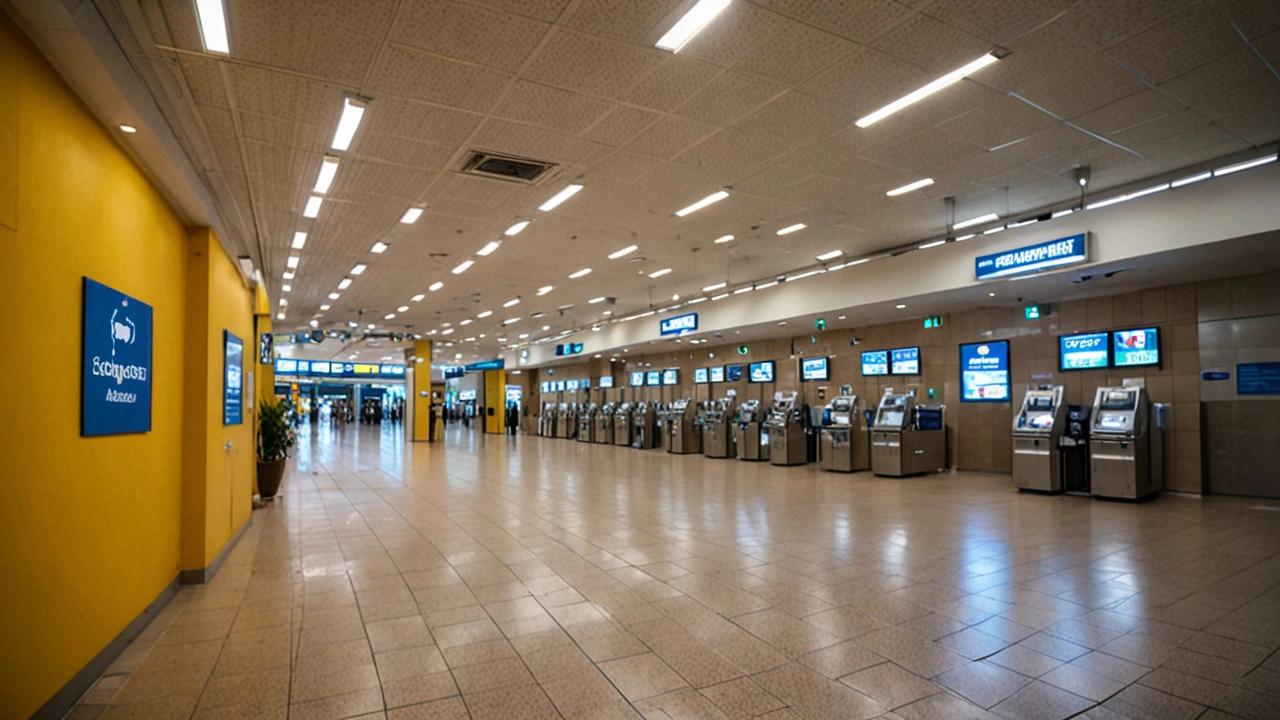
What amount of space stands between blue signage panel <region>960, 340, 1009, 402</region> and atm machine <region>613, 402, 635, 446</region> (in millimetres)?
9907

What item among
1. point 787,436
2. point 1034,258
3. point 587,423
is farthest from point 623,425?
point 1034,258

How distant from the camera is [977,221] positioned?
312 inches

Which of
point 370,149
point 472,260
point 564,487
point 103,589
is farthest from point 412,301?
point 103,589

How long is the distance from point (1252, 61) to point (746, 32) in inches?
137

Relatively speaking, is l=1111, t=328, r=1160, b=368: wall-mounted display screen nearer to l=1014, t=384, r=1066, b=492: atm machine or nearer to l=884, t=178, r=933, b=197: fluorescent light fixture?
l=1014, t=384, r=1066, b=492: atm machine

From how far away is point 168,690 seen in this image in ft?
9.71

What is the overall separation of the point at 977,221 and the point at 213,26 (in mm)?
7918

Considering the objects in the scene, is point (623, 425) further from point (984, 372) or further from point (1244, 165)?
point (1244, 165)

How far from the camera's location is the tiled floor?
280 centimetres

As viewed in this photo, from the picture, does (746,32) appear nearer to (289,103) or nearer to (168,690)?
(289,103)

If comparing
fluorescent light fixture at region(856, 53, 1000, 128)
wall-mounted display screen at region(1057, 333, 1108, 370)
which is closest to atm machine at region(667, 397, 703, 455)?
wall-mounted display screen at region(1057, 333, 1108, 370)

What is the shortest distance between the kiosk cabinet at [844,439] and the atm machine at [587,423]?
33.0ft

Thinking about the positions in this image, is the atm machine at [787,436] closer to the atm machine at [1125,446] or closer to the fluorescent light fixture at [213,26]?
the atm machine at [1125,446]

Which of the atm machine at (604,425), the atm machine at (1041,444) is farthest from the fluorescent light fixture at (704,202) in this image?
the atm machine at (604,425)
